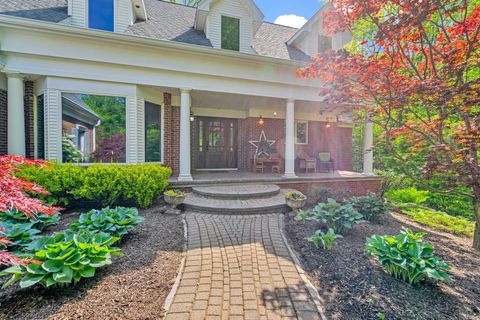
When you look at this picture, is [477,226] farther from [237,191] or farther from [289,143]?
[237,191]

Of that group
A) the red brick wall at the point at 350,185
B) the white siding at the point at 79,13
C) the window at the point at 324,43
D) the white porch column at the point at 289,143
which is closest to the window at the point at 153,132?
the white siding at the point at 79,13

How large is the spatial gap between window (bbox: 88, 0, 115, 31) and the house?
2cm

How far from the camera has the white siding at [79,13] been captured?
5746mm

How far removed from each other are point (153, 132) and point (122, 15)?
324 cm

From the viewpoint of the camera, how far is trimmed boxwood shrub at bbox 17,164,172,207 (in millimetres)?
4680

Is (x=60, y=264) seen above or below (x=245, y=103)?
below

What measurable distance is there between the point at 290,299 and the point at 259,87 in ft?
20.3

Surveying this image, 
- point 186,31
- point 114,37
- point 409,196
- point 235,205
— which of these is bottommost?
point 409,196

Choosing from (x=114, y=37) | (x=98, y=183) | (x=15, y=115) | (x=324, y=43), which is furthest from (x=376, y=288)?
(x=324, y=43)

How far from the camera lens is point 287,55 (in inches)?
312

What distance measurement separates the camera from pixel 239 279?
251 centimetres

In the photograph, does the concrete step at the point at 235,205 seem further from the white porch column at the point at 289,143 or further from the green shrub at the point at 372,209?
the white porch column at the point at 289,143

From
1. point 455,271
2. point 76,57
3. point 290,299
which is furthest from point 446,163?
point 76,57

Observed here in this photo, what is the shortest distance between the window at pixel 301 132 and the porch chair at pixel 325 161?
0.96 meters
